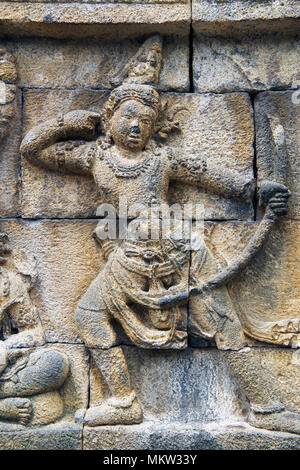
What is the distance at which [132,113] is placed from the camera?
13.7 ft

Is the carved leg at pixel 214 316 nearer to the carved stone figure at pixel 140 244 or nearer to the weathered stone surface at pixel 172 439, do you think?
the carved stone figure at pixel 140 244

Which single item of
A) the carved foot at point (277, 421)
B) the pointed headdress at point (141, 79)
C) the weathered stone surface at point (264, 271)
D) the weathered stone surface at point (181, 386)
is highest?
the pointed headdress at point (141, 79)

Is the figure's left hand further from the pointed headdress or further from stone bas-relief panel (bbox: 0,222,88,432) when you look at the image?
stone bas-relief panel (bbox: 0,222,88,432)

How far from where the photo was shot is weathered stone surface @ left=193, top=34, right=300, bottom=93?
4.45 meters

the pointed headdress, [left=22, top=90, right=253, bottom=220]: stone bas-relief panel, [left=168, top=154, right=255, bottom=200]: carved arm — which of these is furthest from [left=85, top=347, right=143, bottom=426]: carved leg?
the pointed headdress

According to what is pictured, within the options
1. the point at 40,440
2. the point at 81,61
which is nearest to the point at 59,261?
the point at 40,440

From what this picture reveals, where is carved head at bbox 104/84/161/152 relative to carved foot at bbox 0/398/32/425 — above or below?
above

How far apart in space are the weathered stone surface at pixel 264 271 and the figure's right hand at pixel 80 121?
3.96ft

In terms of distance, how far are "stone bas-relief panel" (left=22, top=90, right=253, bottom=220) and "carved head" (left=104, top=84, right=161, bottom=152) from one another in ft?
0.68

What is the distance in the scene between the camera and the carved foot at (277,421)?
3.84m

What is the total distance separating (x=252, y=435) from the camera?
384cm

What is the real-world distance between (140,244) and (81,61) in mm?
1632

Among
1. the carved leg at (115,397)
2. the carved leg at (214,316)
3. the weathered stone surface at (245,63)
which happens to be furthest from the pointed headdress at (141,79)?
the carved leg at (115,397)

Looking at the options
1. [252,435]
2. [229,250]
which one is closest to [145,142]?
[229,250]
